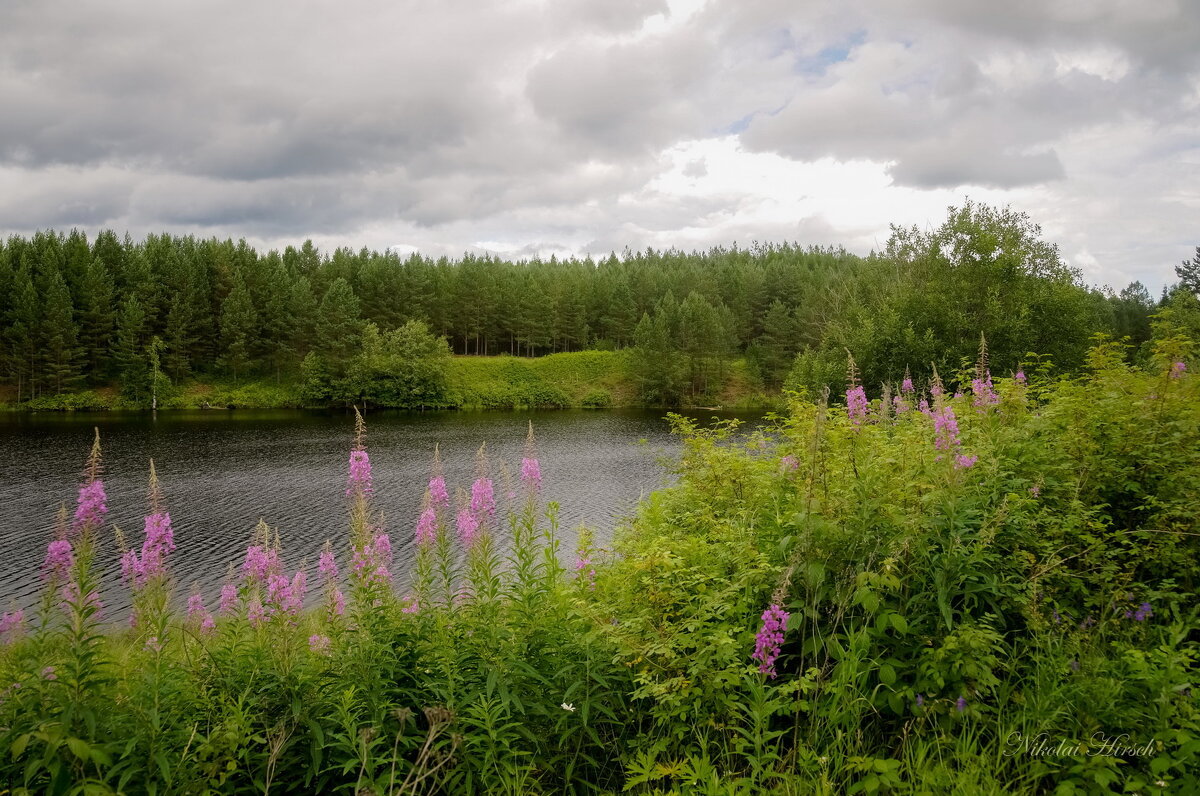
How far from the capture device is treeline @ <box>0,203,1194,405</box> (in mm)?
→ 33281

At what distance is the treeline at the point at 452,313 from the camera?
33281 mm

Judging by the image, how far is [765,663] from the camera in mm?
3158

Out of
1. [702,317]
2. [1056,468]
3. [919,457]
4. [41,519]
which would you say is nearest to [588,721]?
[919,457]

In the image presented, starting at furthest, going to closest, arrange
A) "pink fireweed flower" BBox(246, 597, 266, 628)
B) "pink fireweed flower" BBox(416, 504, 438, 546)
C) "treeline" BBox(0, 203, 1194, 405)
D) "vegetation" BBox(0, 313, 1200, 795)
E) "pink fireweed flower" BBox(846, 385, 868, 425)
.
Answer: "treeline" BBox(0, 203, 1194, 405) < "pink fireweed flower" BBox(846, 385, 868, 425) < "pink fireweed flower" BBox(416, 504, 438, 546) < "pink fireweed flower" BBox(246, 597, 266, 628) < "vegetation" BBox(0, 313, 1200, 795)

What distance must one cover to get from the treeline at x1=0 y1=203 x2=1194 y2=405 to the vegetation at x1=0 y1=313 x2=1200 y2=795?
99.5 ft

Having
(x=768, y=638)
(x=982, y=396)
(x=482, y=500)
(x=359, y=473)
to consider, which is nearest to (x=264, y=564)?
(x=359, y=473)

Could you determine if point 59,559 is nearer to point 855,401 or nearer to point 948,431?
point 948,431

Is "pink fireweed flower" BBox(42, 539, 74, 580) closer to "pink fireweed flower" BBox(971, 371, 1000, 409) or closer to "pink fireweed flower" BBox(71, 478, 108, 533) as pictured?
"pink fireweed flower" BBox(71, 478, 108, 533)

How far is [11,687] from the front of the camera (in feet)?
11.5

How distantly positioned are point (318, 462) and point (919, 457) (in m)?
34.0

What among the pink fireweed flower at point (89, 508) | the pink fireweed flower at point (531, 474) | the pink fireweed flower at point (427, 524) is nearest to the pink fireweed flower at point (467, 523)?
the pink fireweed flower at point (427, 524)

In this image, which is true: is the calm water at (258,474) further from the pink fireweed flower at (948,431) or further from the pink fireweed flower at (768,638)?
the pink fireweed flower at (948,431)

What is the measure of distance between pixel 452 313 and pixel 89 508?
84494mm

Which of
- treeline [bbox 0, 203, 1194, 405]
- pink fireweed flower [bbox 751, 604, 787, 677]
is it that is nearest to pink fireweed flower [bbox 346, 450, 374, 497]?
pink fireweed flower [bbox 751, 604, 787, 677]
